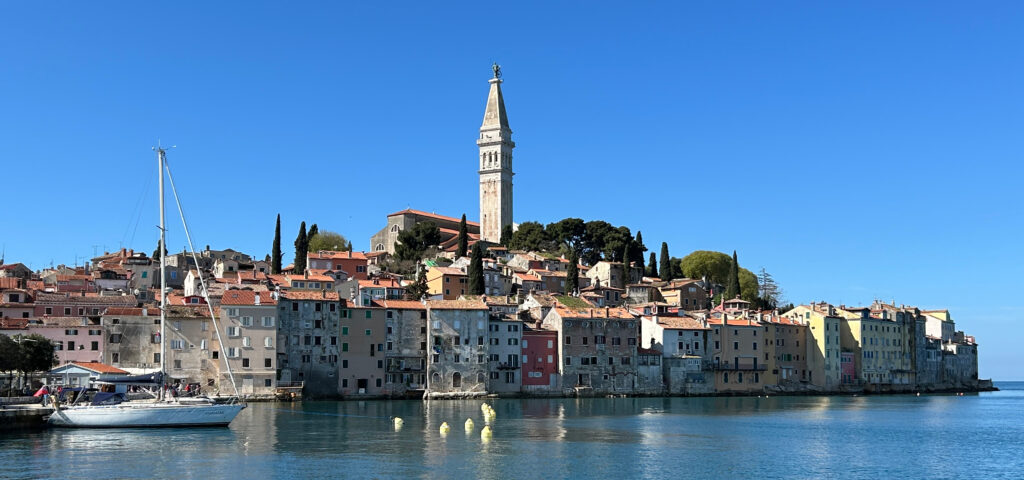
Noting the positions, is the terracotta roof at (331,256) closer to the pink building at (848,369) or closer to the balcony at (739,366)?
the balcony at (739,366)

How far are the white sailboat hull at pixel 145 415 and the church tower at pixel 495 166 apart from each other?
76294mm

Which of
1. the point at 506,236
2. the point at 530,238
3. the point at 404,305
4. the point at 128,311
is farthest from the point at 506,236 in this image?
the point at 128,311

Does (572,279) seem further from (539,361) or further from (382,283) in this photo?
(539,361)

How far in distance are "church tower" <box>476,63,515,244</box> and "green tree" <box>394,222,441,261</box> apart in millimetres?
16813

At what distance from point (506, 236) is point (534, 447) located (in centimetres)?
7568

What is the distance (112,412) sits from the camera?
4569 cm

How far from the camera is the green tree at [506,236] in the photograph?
114225mm

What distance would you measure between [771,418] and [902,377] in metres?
45.2

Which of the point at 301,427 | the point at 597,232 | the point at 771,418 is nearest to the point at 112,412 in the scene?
the point at 301,427

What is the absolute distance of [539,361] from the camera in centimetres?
7612

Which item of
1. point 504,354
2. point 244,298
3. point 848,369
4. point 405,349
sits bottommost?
point 848,369

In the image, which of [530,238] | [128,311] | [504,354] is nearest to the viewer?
[128,311]

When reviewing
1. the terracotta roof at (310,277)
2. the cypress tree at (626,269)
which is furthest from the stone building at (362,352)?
the cypress tree at (626,269)

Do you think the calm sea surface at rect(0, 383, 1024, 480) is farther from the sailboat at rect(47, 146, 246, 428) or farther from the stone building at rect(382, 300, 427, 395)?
the stone building at rect(382, 300, 427, 395)
